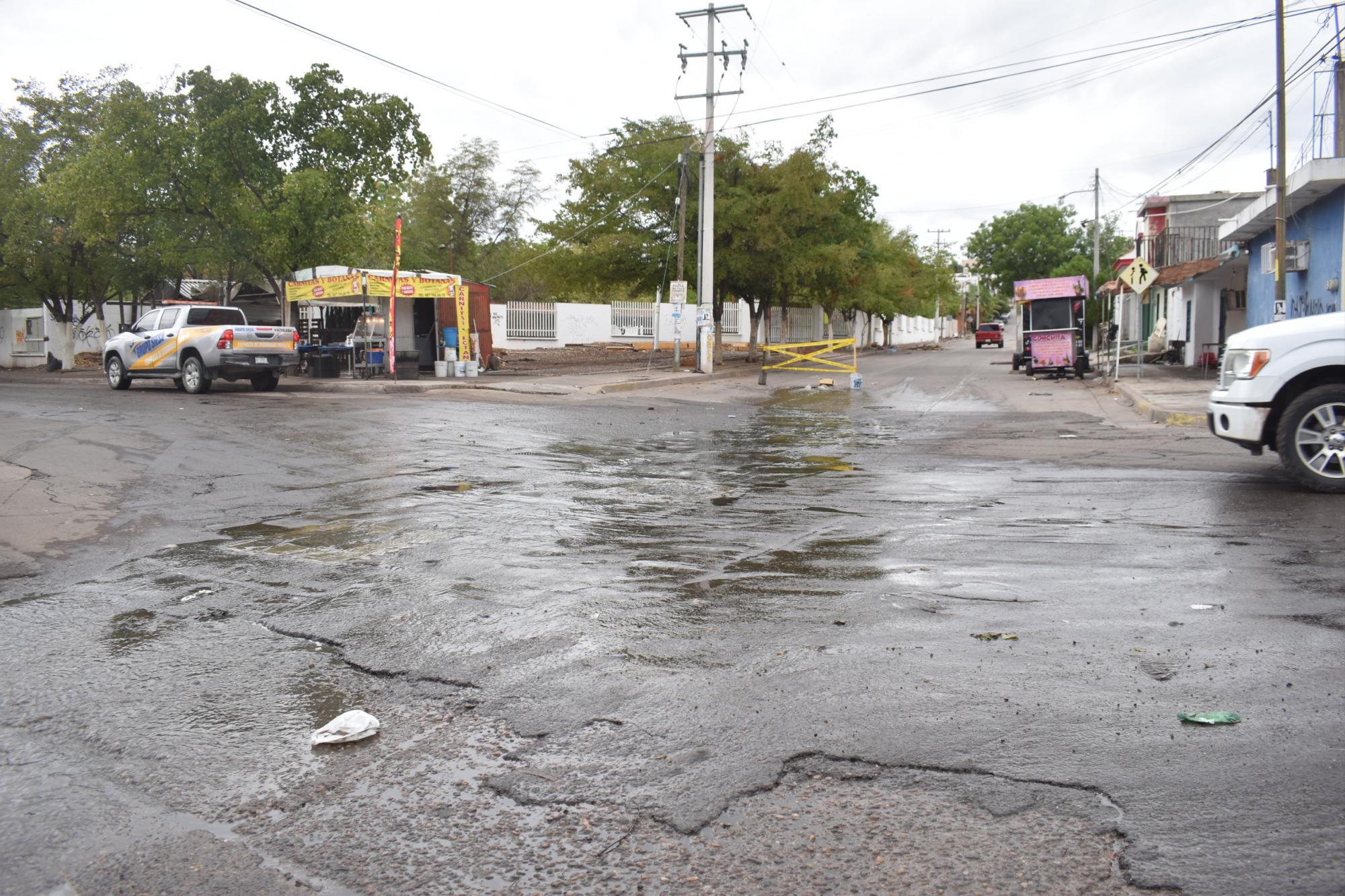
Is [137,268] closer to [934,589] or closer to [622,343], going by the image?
[622,343]

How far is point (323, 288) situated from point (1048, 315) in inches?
815

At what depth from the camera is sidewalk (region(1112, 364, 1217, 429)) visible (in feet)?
53.5

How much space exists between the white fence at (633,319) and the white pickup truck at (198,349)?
90.9ft

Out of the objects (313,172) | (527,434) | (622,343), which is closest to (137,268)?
(313,172)

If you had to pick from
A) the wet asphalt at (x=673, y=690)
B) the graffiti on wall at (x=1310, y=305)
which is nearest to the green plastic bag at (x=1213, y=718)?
the wet asphalt at (x=673, y=690)

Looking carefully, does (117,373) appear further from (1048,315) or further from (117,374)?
(1048,315)

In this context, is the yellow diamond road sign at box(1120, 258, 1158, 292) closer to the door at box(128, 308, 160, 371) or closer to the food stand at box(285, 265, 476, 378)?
the food stand at box(285, 265, 476, 378)

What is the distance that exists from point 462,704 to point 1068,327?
29407 mm

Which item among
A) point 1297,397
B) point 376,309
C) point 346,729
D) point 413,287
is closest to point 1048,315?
point 413,287

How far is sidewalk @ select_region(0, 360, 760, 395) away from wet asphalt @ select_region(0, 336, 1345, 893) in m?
14.5

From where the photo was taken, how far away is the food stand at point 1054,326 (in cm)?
2964

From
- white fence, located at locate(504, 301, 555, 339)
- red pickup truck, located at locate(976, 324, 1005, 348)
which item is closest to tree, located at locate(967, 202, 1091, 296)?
red pickup truck, located at locate(976, 324, 1005, 348)

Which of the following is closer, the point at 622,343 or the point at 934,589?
the point at 934,589

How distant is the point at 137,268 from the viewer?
35.4 m
